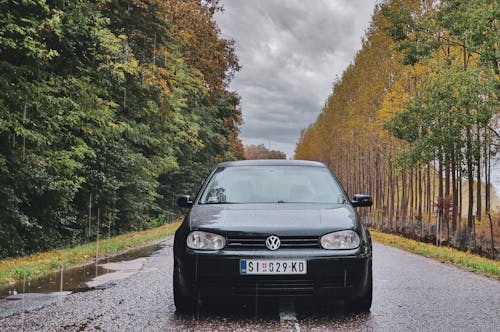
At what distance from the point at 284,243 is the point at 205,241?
744 mm

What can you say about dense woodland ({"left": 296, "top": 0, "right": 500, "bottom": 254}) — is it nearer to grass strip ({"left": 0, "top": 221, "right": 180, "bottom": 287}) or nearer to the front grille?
grass strip ({"left": 0, "top": 221, "right": 180, "bottom": 287})

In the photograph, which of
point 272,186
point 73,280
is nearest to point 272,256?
point 272,186

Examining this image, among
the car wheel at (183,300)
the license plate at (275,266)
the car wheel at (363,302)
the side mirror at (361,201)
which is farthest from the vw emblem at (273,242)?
the side mirror at (361,201)

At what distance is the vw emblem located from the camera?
518 centimetres

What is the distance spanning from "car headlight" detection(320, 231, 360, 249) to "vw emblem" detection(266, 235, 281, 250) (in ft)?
1.35

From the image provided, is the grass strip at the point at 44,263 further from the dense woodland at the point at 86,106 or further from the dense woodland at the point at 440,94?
the dense woodland at the point at 440,94

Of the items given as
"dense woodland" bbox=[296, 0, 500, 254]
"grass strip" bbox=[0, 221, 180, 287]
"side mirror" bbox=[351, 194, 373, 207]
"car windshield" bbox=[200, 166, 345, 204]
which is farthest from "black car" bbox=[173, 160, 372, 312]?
"dense woodland" bbox=[296, 0, 500, 254]

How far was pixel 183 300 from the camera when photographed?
18.0 ft

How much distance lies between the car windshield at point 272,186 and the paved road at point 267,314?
3.92 ft

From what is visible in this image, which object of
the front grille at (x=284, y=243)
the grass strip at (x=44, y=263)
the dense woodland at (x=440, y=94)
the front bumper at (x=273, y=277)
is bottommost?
the grass strip at (x=44, y=263)

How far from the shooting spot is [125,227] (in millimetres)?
22016

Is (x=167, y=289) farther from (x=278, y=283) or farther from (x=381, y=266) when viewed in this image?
(x=381, y=266)

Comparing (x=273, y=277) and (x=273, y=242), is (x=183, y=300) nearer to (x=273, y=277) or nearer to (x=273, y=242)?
(x=273, y=277)

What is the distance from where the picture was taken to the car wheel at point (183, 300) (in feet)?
17.7
